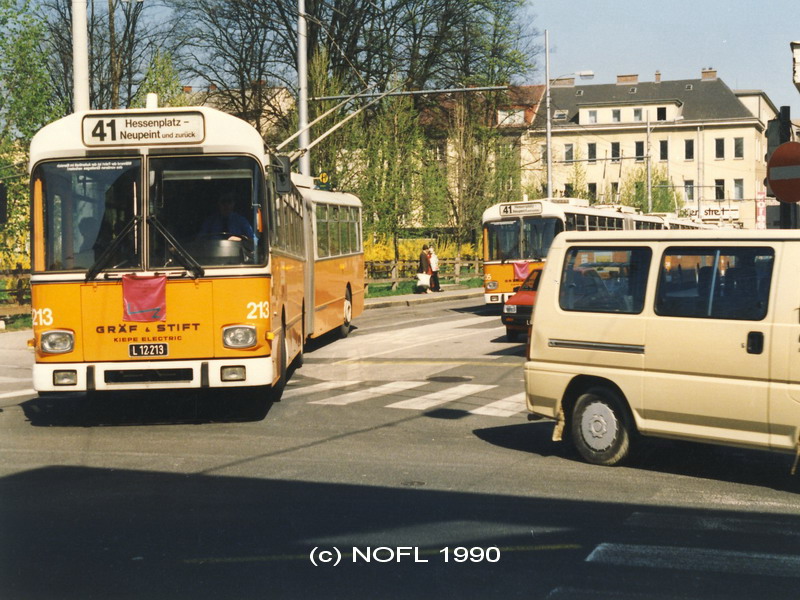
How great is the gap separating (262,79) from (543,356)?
37.4m

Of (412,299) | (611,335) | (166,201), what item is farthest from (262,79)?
(611,335)

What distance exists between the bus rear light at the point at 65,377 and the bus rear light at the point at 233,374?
1393 millimetres

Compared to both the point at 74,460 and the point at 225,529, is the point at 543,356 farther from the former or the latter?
the point at 74,460

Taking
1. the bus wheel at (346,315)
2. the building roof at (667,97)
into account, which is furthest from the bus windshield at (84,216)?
the building roof at (667,97)

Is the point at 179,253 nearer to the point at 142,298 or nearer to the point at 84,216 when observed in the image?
the point at 142,298

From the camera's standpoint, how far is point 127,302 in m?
10.9

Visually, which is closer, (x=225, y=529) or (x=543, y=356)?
(x=225, y=529)

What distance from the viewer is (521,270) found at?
28.0 metres

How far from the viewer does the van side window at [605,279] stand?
854cm

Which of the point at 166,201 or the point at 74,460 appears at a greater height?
the point at 166,201

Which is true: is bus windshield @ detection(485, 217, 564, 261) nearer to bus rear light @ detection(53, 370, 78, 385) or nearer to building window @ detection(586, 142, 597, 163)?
bus rear light @ detection(53, 370, 78, 385)

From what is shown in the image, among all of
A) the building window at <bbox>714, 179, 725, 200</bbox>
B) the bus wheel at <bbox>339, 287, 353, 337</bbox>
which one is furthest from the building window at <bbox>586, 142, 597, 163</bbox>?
the bus wheel at <bbox>339, 287, 353, 337</bbox>

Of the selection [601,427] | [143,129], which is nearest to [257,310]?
[143,129]

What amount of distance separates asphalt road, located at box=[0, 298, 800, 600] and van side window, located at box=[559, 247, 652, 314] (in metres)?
1.30
